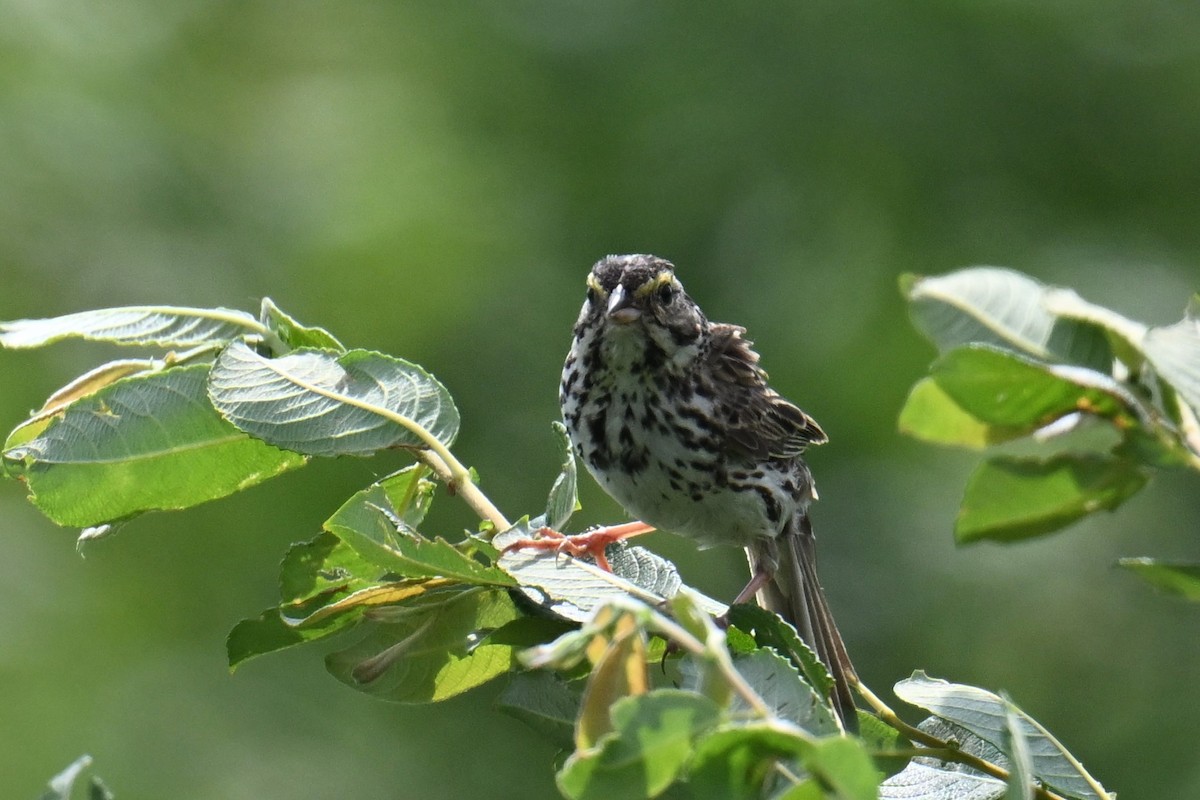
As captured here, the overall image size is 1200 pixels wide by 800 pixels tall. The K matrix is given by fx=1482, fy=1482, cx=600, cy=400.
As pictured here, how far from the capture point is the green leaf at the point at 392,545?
2221 millimetres

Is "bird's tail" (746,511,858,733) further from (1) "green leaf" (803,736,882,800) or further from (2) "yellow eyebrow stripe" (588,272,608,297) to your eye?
(1) "green leaf" (803,736,882,800)

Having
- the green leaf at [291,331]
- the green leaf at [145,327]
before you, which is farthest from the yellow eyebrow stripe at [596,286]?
the green leaf at [145,327]

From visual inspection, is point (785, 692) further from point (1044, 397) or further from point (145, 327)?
point (145, 327)

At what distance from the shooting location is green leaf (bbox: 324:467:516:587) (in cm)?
222

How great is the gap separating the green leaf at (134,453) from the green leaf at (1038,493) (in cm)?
144

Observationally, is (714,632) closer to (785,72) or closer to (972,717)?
(972,717)

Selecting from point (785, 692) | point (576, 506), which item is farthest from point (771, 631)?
point (576, 506)

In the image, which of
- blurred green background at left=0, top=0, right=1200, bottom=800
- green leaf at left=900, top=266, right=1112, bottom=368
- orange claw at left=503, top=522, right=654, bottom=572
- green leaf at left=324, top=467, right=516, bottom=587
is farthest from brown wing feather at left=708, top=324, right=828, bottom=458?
green leaf at left=900, top=266, right=1112, bottom=368

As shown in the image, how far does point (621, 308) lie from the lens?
3963 millimetres

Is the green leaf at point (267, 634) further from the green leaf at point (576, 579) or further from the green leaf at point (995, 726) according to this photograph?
the green leaf at point (995, 726)

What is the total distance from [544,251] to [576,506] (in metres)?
4.81

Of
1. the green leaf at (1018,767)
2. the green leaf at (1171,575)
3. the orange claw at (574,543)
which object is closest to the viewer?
the green leaf at (1171,575)

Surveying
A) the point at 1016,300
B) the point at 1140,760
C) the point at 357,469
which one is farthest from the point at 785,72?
the point at 1016,300

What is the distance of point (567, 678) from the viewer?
2369 mm
